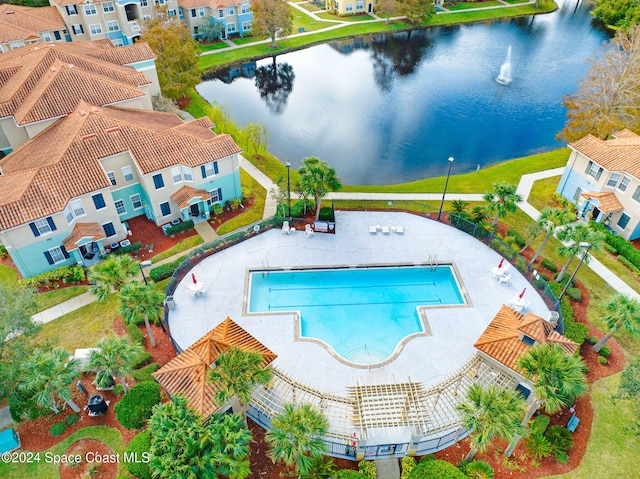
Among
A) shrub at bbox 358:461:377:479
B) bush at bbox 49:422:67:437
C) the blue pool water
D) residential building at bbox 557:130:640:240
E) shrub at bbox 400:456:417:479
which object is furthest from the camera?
residential building at bbox 557:130:640:240

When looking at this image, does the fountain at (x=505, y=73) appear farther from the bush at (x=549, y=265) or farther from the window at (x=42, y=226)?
the window at (x=42, y=226)

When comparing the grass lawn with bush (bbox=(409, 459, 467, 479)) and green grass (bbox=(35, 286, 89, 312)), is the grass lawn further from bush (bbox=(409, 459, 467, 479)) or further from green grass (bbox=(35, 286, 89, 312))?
bush (bbox=(409, 459, 467, 479))

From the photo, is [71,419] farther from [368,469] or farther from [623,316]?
[623,316]

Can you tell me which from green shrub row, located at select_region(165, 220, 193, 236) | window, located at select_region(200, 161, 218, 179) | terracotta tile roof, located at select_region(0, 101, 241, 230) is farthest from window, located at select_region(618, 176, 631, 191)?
green shrub row, located at select_region(165, 220, 193, 236)

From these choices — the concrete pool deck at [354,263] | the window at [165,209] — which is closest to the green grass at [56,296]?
the concrete pool deck at [354,263]

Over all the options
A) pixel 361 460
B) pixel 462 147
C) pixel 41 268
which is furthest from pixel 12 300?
pixel 462 147

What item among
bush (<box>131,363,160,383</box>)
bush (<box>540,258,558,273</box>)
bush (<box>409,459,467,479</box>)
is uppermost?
bush (<box>409,459,467,479</box>)

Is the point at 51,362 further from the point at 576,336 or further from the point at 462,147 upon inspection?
the point at 462,147
